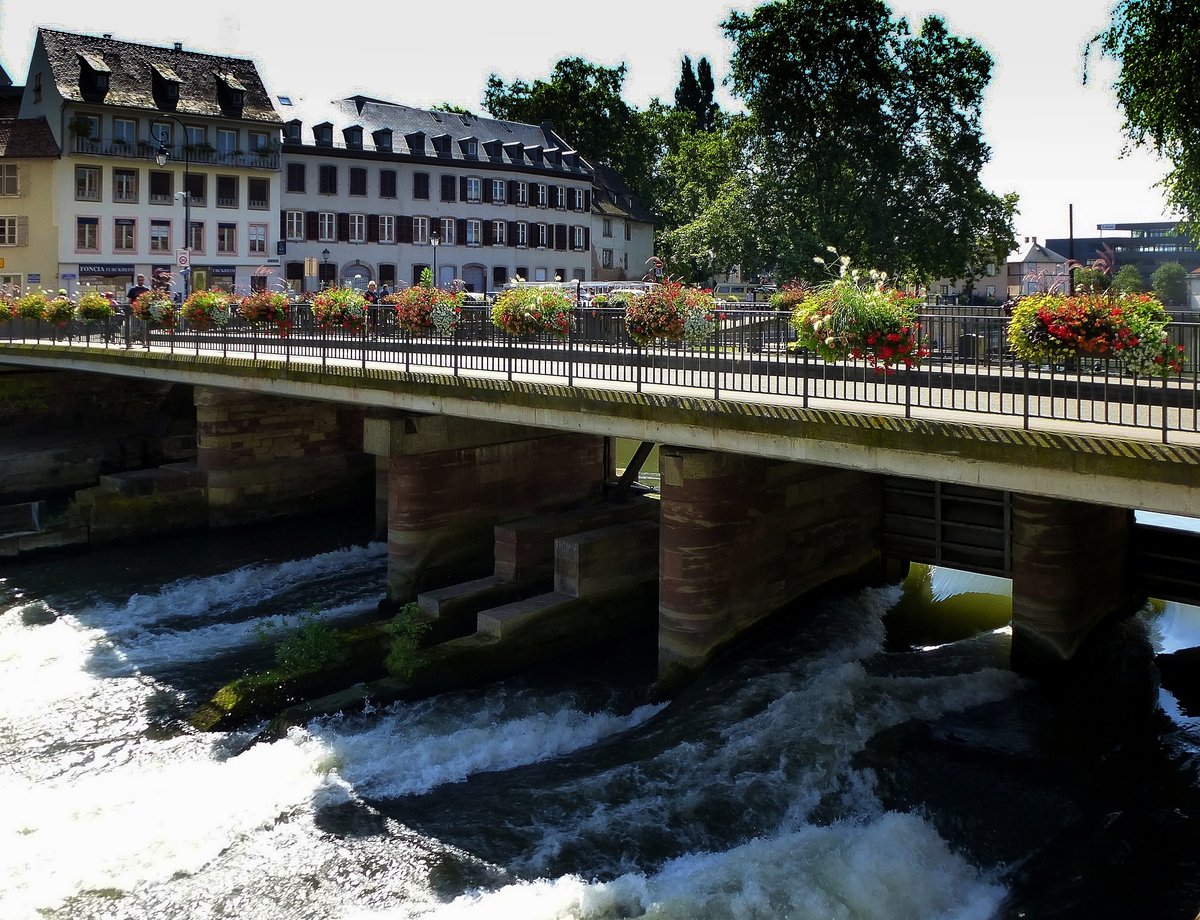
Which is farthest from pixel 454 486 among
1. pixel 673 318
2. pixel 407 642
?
pixel 673 318

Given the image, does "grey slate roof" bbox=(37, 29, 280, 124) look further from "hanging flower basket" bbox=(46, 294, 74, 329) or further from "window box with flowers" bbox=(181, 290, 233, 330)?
"window box with flowers" bbox=(181, 290, 233, 330)

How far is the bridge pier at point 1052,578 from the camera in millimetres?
17484

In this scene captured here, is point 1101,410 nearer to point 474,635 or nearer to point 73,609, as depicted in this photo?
point 474,635

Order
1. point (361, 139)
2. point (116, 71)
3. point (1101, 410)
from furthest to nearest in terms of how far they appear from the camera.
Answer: point (361, 139) → point (116, 71) → point (1101, 410)

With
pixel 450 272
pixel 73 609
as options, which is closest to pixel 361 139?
pixel 450 272

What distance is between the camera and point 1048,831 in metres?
13.2

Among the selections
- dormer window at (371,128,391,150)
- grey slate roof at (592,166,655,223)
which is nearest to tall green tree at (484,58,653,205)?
grey slate roof at (592,166,655,223)

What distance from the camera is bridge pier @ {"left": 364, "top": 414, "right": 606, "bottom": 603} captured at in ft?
75.2

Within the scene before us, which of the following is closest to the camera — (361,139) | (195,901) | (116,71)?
(195,901)

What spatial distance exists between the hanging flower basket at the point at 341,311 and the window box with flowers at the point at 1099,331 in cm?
1452

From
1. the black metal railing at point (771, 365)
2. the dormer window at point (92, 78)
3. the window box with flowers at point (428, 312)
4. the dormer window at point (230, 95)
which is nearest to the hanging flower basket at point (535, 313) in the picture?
the black metal railing at point (771, 365)

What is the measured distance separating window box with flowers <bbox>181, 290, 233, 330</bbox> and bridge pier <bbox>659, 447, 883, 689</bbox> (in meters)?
14.5

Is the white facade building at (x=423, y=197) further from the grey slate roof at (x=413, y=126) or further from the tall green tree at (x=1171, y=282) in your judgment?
the tall green tree at (x=1171, y=282)

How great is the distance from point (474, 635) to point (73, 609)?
9.37 m
